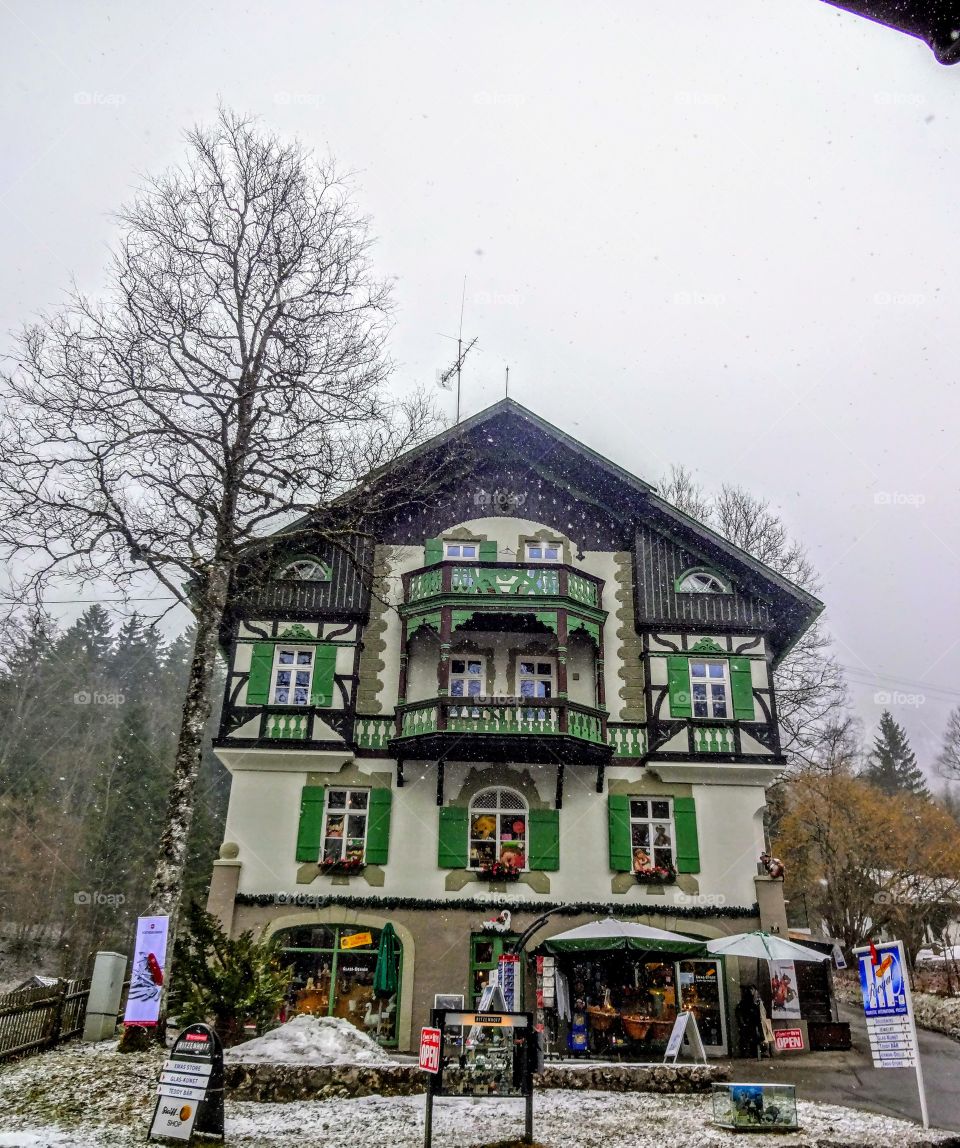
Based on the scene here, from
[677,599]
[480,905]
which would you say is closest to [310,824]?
[480,905]

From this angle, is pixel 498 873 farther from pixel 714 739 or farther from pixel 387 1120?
pixel 387 1120

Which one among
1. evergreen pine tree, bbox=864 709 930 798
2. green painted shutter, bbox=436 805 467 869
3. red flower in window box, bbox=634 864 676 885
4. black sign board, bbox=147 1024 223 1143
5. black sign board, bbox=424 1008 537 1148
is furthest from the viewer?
evergreen pine tree, bbox=864 709 930 798

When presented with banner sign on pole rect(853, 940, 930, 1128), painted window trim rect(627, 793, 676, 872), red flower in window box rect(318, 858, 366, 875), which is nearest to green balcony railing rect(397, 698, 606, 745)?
painted window trim rect(627, 793, 676, 872)

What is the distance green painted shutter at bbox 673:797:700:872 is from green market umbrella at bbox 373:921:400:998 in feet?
20.5

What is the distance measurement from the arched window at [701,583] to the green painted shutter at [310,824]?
387 inches

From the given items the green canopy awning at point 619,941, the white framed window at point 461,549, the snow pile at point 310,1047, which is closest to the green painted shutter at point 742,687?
the green canopy awning at point 619,941

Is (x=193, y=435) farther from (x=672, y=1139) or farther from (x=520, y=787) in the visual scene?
(x=672, y=1139)

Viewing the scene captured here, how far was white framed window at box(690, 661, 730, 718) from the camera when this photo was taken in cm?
2127

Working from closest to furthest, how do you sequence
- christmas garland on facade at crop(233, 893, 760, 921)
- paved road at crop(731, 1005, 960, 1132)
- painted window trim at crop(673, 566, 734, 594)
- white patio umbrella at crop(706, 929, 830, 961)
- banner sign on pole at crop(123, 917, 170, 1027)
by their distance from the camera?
paved road at crop(731, 1005, 960, 1132), banner sign on pole at crop(123, 917, 170, 1027), white patio umbrella at crop(706, 929, 830, 961), christmas garland on facade at crop(233, 893, 760, 921), painted window trim at crop(673, 566, 734, 594)

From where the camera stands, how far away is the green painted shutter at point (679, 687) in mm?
21016

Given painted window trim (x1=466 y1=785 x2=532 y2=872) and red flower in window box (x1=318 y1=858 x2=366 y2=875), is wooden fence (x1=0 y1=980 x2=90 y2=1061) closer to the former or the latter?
red flower in window box (x1=318 y1=858 x2=366 y2=875)

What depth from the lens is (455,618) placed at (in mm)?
20828

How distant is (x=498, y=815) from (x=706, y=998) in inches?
224

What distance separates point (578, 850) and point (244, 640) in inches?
353
